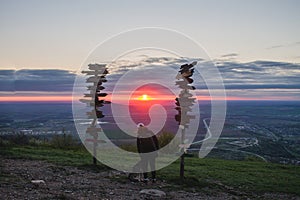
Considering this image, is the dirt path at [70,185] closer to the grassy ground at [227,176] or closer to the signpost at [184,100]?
the grassy ground at [227,176]

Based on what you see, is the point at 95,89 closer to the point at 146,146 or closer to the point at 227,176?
the point at 146,146

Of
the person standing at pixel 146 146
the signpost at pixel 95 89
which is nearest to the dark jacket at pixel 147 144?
the person standing at pixel 146 146

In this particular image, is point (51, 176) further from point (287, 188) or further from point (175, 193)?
point (287, 188)

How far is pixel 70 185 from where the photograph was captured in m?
13.3

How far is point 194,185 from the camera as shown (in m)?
15.1

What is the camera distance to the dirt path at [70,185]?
11.7m

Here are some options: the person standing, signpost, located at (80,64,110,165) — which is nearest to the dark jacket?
the person standing

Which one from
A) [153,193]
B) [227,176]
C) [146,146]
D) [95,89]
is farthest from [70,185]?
[227,176]

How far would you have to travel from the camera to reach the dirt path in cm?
1173

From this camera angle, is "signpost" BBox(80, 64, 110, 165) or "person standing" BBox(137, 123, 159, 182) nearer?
"person standing" BBox(137, 123, 159, 182)

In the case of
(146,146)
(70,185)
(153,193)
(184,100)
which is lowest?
(153,193)

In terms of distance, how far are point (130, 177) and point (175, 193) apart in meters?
2.38

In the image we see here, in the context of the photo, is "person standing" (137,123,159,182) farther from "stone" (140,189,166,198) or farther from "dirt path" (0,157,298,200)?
"stone" (140,189,166,198)

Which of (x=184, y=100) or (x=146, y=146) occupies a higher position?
(x=184, y=100)
